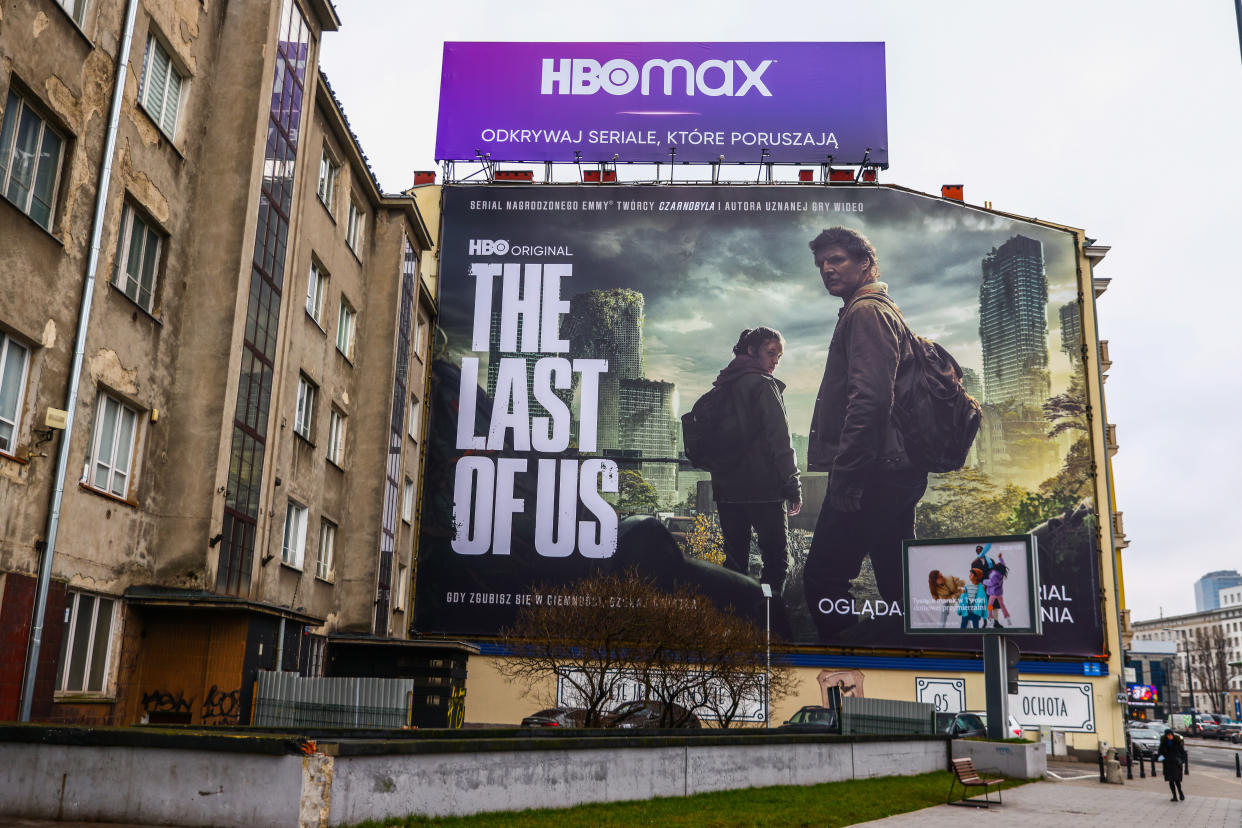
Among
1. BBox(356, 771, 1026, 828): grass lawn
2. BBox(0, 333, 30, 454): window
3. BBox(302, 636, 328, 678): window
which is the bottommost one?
BBox(356, 771, 1026, 828): grass lawn

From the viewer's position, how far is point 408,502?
4081cm

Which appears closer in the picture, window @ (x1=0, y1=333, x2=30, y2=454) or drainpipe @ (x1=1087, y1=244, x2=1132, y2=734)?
window @ (x1=0, y1=333, x2=30, y2=454)

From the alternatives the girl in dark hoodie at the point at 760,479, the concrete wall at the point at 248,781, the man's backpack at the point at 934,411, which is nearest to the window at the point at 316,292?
the concrete wall at the point at 248,781

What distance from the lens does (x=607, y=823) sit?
12266mm

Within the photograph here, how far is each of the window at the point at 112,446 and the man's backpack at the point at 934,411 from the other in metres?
30.6

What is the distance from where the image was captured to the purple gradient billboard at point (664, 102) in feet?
153

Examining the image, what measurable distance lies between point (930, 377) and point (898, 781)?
A: 24.0 m

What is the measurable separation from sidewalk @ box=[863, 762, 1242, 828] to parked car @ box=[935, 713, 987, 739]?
130 inches

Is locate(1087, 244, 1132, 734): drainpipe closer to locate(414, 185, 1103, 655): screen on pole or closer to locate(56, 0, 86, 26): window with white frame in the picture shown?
locate(414, 185, 1103, 655): screen on pole

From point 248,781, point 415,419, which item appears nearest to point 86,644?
point 248,781

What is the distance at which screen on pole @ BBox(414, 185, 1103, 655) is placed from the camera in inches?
1638

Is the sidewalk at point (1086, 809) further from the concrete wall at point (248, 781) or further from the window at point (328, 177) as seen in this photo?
the window at point (328, 177)

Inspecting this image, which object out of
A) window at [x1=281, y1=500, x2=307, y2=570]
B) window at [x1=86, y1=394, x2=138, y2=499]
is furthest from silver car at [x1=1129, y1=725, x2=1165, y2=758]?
window at [x1=86, y1=394, x2=138, y2=499]

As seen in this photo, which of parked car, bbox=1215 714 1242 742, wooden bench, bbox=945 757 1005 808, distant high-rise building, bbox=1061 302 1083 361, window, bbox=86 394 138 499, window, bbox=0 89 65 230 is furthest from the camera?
parked car, bbox=1215 714 1242 742
